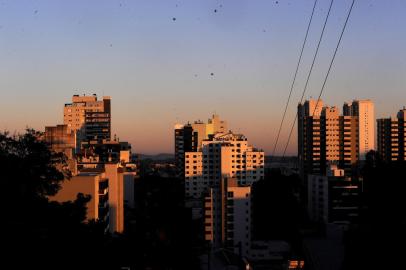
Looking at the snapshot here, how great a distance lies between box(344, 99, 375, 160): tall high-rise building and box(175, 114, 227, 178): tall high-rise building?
11.2 meters

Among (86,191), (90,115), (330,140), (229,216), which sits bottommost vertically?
(229,216)

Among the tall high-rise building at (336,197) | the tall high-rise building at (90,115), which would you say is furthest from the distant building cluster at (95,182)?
the tall high-rise building at (90,115)

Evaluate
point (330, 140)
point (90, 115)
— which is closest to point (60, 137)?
point (330, 140)

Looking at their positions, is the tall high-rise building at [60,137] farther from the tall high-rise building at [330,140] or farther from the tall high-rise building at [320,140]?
the tall high-rise building at [320,140]

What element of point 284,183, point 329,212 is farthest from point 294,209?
point 284,183

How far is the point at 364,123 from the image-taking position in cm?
5462

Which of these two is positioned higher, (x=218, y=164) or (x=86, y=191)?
(x=218, y=164)

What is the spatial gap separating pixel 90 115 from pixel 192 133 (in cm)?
1234

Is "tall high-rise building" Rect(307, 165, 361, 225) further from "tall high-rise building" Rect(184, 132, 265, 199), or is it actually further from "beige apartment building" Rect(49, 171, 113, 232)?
"beige apartment building" Rect(49, 171, 113, 232)

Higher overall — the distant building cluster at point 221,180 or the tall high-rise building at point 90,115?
the tall high-rise building at point 90,115

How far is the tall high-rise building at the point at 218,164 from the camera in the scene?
45.5 m

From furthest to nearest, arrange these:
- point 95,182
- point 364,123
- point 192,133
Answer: point 192,133, point 364,123, point 95,182

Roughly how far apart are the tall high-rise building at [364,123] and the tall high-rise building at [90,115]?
951 inches

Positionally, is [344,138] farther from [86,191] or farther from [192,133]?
[86,191]
